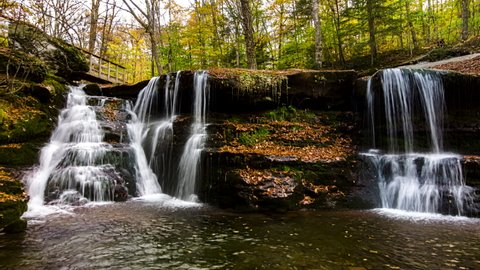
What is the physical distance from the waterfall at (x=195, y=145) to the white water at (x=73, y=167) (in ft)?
6.47

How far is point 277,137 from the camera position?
32.4 ft

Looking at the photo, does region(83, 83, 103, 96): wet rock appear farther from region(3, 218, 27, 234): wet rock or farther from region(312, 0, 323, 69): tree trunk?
region(312, 0, 323, 69): tree trunk

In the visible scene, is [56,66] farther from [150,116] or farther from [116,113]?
[150,116]

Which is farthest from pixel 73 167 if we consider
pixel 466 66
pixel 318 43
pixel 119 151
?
pixel 466 66

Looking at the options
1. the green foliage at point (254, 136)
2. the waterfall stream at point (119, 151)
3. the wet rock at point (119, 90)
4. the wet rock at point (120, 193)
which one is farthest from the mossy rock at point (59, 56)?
the green foliage at point (254, 136)

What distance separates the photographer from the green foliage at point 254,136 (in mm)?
9547

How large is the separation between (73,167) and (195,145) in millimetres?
3493

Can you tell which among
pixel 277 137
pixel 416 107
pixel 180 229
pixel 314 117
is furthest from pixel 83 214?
pixel 416 107

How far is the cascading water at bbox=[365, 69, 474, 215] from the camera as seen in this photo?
7.14 meters

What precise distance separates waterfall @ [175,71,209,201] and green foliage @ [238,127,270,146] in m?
1.23

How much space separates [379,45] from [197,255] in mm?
23085

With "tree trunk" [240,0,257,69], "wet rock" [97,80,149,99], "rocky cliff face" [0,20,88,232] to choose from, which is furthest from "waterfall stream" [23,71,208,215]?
"tree trunk" [240,0,257,69]

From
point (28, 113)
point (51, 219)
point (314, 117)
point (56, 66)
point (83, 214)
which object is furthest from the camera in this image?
point (56, 66)

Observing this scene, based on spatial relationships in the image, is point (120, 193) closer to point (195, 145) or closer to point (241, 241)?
point (195, 145)
